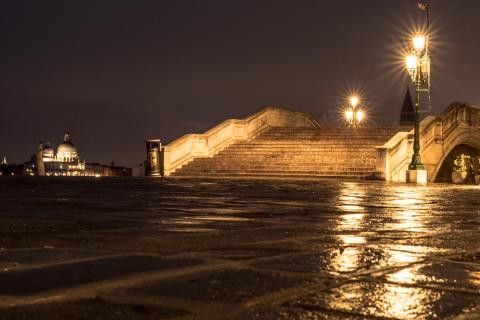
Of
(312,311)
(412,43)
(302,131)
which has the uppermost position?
(412,43)

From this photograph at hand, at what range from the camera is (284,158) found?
101 feet

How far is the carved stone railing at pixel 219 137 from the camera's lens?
31.3 m

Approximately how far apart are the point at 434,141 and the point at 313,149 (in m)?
5.15

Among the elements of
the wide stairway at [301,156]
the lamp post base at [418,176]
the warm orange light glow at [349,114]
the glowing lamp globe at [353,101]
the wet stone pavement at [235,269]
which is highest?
the glowing lamp globe at [353,101]

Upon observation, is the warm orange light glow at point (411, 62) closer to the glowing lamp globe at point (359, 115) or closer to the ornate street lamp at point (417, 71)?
the ornate street lamp at point (417, 71)

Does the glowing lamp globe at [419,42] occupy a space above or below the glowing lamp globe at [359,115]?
above

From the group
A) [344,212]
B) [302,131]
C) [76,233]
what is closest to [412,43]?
[302,131]

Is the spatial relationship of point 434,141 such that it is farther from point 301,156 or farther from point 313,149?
point 301,156

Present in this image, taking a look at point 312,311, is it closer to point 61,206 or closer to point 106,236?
point 106,236

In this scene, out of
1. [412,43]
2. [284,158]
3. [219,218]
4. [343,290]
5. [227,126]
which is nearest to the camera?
[343,290]

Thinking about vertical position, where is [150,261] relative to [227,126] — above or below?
below

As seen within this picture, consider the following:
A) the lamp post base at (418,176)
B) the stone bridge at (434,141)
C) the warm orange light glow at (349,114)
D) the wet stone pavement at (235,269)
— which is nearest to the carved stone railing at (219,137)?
the warm orange light glow at (349,114)

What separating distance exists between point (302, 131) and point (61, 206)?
2791cm

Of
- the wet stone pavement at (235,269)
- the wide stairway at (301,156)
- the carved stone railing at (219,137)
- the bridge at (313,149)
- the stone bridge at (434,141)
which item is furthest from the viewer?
the carved stone railing at (219,137)
